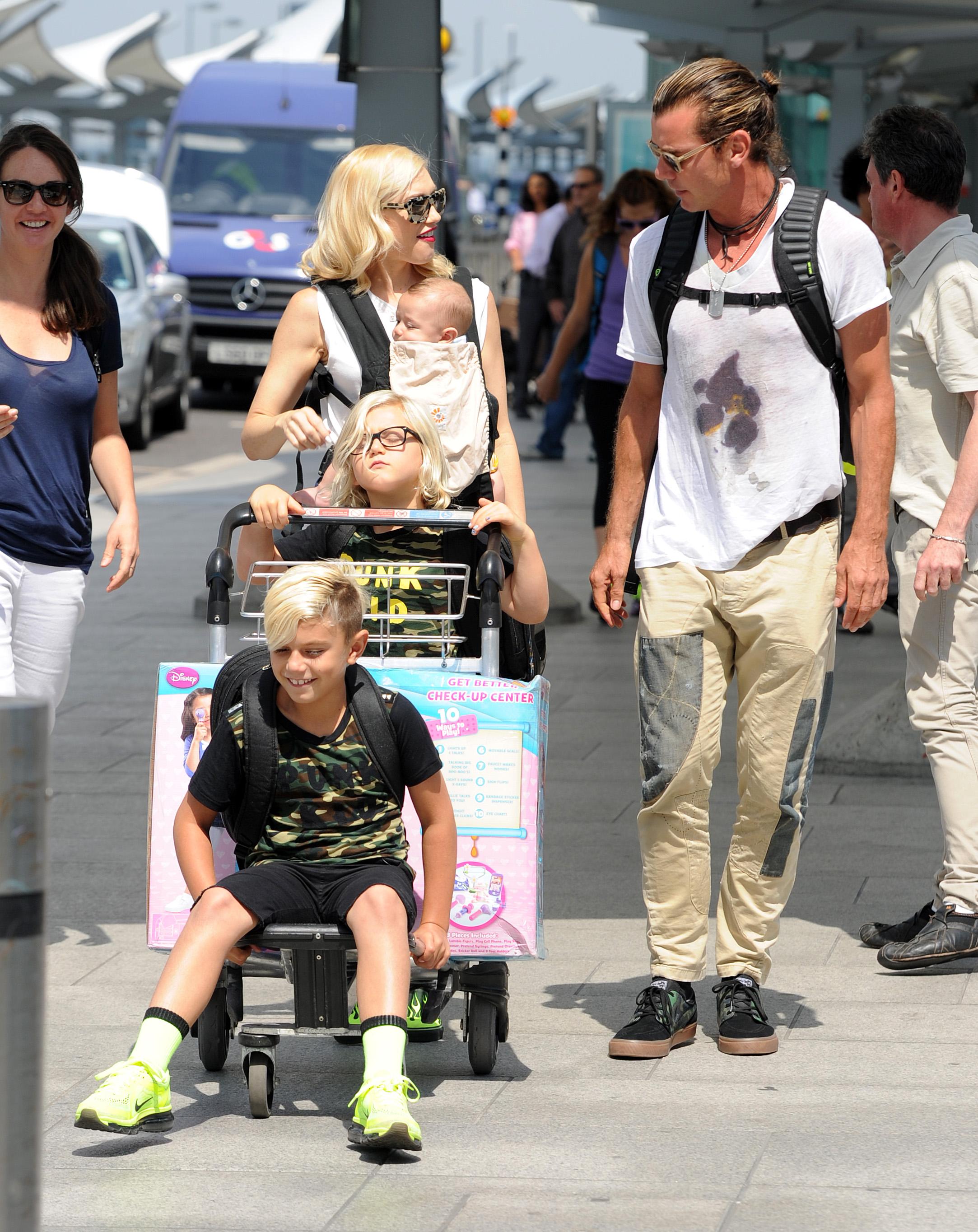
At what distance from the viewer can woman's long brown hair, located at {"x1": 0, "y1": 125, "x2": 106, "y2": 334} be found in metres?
5.00

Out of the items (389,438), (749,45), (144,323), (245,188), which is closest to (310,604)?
(389,438)

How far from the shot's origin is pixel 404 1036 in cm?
397

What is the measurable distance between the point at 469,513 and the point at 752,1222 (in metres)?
1.58

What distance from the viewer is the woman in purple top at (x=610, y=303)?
10.1 meters

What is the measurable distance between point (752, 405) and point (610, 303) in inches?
229

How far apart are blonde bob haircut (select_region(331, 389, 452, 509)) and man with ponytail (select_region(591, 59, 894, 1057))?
465 mm

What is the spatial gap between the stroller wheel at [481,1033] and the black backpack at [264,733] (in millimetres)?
491

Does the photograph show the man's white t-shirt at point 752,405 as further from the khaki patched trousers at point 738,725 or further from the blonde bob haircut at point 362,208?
the blonde bob haircut at point 362,208

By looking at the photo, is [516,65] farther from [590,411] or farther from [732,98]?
[732,98]

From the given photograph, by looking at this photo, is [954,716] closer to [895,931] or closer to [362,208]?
[895,931]

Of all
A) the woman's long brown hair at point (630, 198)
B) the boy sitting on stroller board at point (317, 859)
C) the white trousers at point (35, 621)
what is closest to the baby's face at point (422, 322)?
the boy sitting on stroller board at point (317, 859)

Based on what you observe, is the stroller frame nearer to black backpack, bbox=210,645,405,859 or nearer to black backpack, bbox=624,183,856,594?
black backpack, bbox=210,645,405,859

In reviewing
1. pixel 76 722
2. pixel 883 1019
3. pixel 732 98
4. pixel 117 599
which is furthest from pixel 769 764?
pixel 117 599

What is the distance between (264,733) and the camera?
13.5 feet
